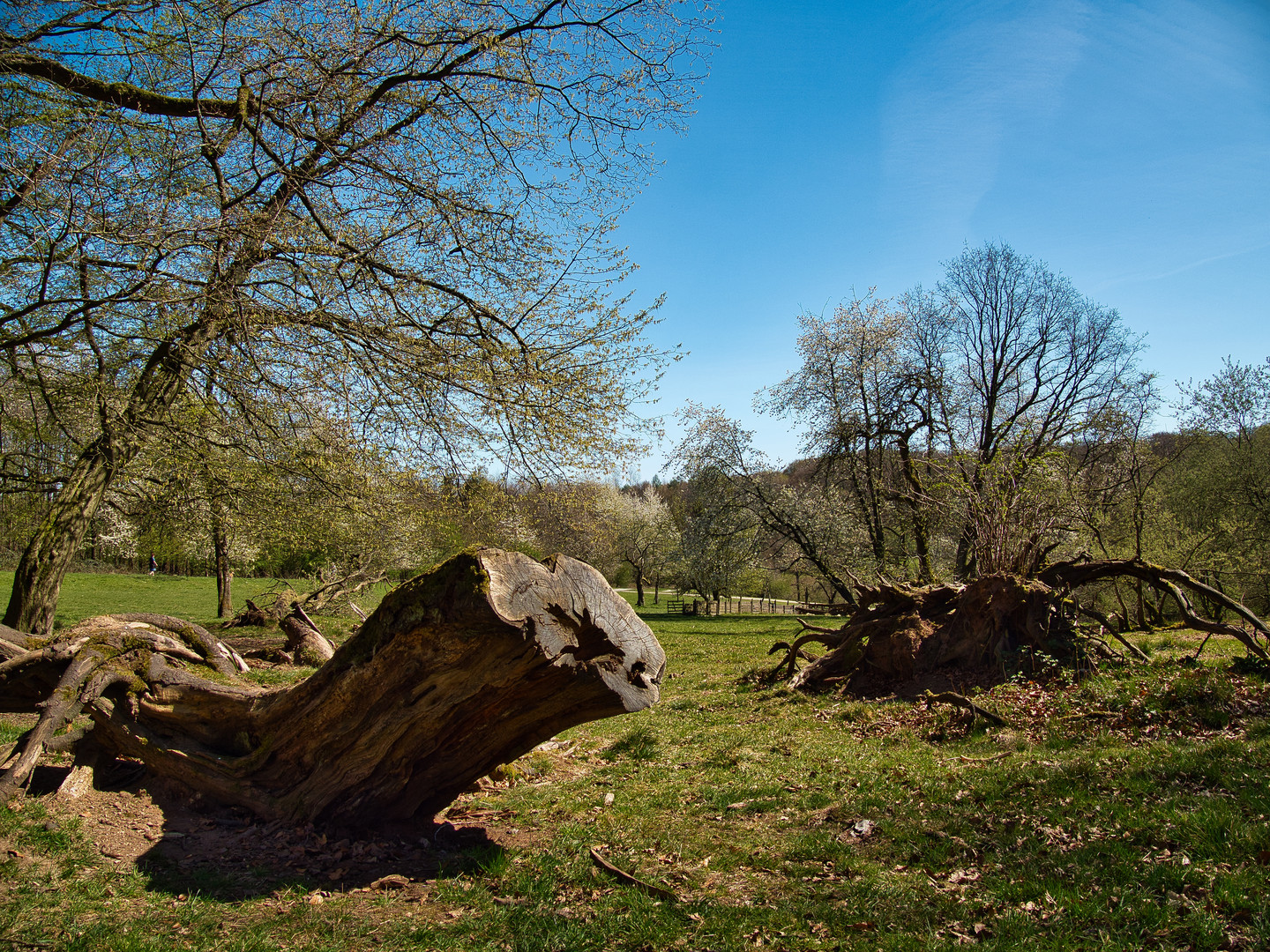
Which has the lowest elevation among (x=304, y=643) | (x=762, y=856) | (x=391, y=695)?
(x=762, y=856)

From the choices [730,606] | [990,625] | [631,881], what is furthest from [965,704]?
[730,606]

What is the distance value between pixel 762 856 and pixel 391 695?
2.95 metres

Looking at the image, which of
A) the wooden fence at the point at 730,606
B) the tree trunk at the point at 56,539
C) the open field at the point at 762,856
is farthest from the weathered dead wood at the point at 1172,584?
the wooden fence at the point at 730,606

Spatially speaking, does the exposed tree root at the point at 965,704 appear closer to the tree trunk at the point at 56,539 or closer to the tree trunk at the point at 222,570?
the tree trunk at the point at 56,539

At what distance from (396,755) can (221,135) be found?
Result: 340 inches

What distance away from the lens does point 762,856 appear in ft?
16.0

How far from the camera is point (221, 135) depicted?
8.83 meters

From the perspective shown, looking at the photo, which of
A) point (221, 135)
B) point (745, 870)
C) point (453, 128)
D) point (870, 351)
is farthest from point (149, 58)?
point (870, 351)

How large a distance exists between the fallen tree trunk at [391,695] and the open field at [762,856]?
0.36 m

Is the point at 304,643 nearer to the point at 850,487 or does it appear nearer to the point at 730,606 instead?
the point at 850,487

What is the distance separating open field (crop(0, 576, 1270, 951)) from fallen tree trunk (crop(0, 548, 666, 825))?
1.17 ft

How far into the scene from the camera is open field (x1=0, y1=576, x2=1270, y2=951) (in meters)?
3.66

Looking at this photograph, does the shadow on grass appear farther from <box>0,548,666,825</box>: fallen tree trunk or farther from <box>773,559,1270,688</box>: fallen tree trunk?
<box>773,559,1270,688</box>: fallen tree trunk

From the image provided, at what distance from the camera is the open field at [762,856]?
3.66 m
